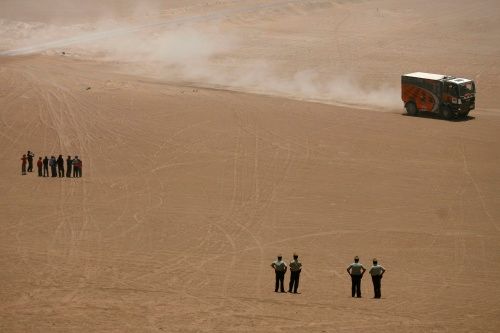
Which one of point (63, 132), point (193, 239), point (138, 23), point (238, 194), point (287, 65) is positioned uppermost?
point (138, 23)

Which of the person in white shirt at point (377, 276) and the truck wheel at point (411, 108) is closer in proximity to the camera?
the person in white shirt at point (377, 276)

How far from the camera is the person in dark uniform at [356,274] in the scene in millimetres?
18562

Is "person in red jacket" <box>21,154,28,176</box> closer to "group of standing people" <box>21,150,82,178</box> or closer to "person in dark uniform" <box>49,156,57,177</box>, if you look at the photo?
"group of standing people" <box>21,150,82,178</box>

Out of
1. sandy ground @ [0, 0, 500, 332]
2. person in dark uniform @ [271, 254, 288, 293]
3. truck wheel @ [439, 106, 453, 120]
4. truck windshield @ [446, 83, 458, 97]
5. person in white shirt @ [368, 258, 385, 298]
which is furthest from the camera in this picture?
truck wheel @ [439, 106, 453, 120]

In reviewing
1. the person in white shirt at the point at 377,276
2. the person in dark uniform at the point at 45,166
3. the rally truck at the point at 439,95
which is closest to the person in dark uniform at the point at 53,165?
the person in dark uniform at the point at 45,166

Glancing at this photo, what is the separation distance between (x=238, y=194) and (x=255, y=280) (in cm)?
768

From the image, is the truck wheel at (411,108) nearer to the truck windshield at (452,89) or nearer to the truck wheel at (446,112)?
the truck wheel at (446,112)

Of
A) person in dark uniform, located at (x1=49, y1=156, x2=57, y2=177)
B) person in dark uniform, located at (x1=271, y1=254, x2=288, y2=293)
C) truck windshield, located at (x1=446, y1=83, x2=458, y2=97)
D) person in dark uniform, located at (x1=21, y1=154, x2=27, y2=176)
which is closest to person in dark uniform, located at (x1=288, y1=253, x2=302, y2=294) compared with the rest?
person in dark uniform, located at (x1=271, y1=254, x2=288, y2=293)

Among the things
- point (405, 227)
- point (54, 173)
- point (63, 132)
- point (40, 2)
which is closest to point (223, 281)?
point (405, 227)

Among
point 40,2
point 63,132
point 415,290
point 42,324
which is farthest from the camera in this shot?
point 40,2

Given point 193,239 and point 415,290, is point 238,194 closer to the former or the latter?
point 193,239

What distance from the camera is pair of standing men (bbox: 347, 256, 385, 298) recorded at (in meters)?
18.5

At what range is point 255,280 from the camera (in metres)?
19.9

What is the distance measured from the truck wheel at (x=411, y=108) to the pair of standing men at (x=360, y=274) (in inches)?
801
